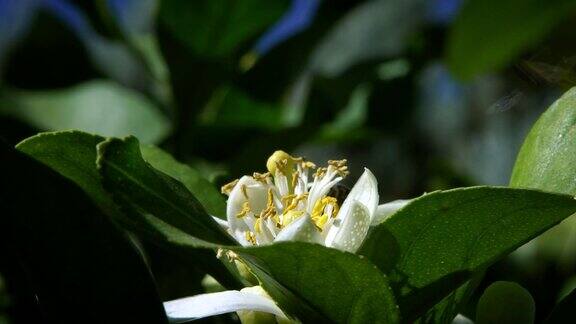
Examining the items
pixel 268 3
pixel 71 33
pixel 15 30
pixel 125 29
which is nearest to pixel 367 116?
pixel 268 3

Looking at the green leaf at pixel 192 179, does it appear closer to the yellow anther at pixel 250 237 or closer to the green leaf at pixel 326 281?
the yellow anther at pixel 250 237

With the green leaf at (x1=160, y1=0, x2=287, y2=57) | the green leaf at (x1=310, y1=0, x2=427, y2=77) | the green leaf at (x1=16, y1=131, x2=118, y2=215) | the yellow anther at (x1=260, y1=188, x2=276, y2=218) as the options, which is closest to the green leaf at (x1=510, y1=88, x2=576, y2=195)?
the yellow anther at (x1=260, y1=188, x2=276, y2=218)

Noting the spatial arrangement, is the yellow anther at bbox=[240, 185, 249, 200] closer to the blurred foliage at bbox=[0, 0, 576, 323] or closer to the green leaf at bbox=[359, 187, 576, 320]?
the green leaf at bbox=[359, 187, 576, 320]

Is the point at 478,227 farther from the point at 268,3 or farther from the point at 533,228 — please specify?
the point at 268,3

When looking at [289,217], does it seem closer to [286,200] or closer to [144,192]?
[286,200]

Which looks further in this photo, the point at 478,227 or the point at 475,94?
the point at 475,94
